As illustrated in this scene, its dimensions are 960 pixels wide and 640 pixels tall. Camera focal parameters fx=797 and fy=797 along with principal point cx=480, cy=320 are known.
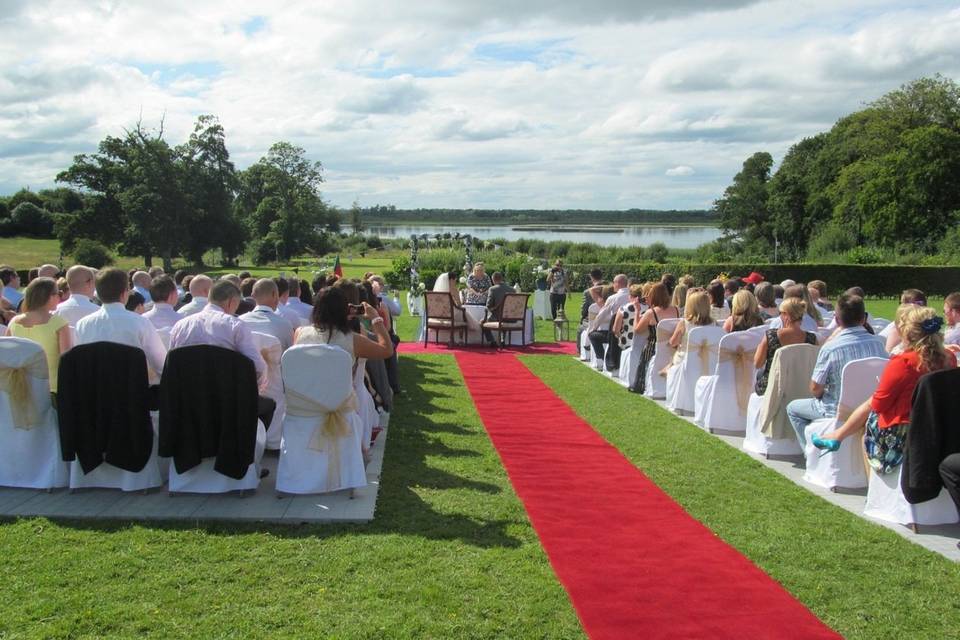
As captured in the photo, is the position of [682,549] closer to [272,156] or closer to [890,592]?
[890,592]

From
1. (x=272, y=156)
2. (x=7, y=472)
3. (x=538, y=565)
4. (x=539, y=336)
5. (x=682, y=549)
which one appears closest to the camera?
(x=538, y=565)

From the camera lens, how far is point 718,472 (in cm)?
735

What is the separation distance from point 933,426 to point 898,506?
2.75 feet

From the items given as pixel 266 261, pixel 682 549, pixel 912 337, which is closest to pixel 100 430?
pixel 682 549

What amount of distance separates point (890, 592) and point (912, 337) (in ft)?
6.35

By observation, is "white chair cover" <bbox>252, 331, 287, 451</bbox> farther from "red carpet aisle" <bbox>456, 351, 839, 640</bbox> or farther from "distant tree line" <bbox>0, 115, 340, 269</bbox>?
"distant tree line" <bbox>0, 115, 340, 269</bbox>

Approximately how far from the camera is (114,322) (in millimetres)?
6035

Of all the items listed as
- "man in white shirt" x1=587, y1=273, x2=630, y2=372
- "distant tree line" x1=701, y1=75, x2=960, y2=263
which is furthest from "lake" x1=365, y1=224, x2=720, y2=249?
"man in white shirt" x1=587, y1=273, x2=630, y2=372

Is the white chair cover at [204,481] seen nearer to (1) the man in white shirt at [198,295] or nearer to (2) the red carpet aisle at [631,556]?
(2) the red carpet aisle at [631,556]

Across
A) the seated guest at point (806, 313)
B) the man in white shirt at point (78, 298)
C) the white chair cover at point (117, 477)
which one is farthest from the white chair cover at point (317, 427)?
the seated guest at point (806, 313)

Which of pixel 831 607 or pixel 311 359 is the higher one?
pixel 311 359

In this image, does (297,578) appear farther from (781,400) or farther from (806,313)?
(806,313)

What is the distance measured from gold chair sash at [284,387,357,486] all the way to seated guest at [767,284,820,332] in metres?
4.68

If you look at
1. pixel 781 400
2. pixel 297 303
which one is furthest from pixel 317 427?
pixel 781 400
